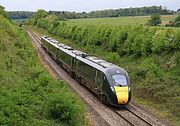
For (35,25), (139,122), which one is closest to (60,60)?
(139,122)

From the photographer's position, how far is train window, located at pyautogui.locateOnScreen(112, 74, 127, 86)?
26734 millimetres

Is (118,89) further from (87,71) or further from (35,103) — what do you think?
(35,103)

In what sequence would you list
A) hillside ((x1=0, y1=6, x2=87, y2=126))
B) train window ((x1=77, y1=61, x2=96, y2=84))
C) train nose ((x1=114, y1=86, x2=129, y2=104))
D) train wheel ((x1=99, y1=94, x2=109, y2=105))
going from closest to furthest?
hillside ((x1=0, y1=6, x2=87, y2=126)) < train nose ((x1=114, y1=86, x2=129, y2=104)) < train wheel ((x1=99, y1=94, x2=109, y2=105)) < train window ((x1=77, y1=61, x2=96, y2=84))

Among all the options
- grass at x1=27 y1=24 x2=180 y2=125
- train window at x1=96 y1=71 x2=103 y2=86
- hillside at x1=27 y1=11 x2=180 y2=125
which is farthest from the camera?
hillside at x1=27 y1=11 x2=180 y2=125

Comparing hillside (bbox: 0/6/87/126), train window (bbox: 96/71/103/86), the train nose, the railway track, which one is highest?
hillside (bbox: 0/6/87/126)

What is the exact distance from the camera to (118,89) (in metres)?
26.4

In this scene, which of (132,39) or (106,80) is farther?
(132,39)

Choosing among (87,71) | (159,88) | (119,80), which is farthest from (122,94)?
(87,71)

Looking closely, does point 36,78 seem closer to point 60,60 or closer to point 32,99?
point 32,99

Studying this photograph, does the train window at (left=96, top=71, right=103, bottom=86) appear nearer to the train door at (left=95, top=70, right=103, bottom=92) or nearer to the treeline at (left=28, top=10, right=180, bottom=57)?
the train door at (left=95, top=70, right=103, bottom=92)

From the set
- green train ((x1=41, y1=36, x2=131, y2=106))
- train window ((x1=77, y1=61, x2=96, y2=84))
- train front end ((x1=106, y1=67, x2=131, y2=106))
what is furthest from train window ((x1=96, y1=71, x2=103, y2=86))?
train window ((x1=77, y1=61, x2=96, y2=84))

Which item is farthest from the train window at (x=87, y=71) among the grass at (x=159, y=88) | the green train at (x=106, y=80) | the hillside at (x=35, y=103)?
the hillside at (x=35, y=103)

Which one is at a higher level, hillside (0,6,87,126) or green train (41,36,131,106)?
hillside (0,6,87,126)

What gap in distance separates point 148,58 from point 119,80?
13396 mm
